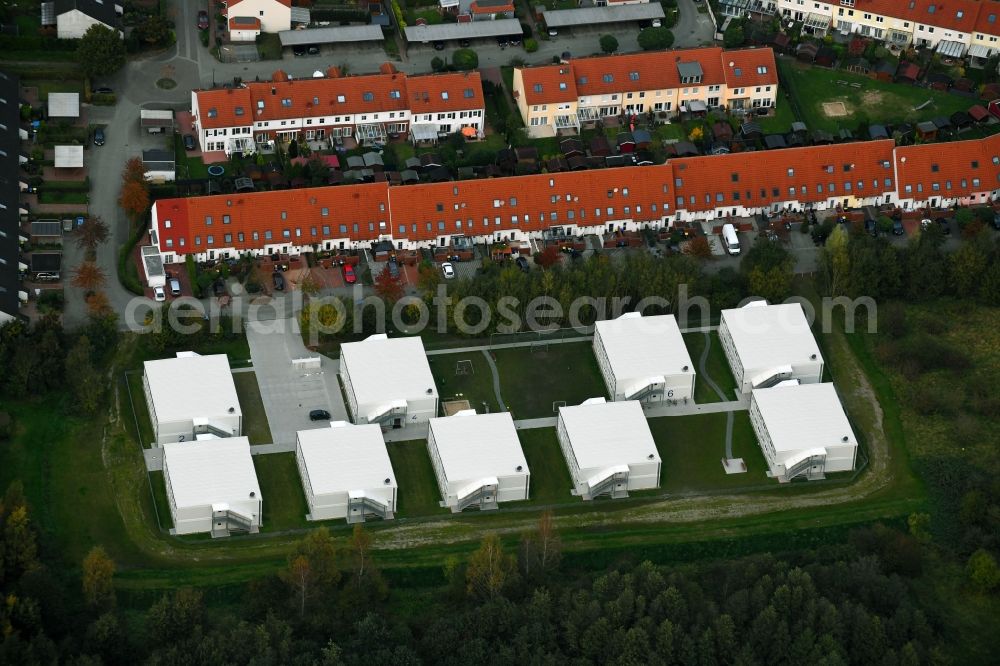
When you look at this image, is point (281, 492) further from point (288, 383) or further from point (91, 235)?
point (91, 235)

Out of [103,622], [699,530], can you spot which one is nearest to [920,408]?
[699,530]

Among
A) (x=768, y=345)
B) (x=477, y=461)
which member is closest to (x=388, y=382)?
(x=477, y=461)

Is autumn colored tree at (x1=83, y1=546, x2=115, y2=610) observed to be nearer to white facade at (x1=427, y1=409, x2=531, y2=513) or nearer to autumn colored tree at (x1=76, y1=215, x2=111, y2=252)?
white facade at (x1=427, y1=409, x2=531, y2=513)

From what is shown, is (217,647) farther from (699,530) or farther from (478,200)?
(478,200)

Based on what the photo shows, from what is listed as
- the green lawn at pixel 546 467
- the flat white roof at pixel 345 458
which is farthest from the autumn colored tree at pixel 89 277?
the green lawn at pixel 546 467

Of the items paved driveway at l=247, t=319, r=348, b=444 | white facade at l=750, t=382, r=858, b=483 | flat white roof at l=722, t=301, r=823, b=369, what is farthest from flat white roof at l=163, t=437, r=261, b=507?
flat white roof at l=722, t=301, r=823, b=369
